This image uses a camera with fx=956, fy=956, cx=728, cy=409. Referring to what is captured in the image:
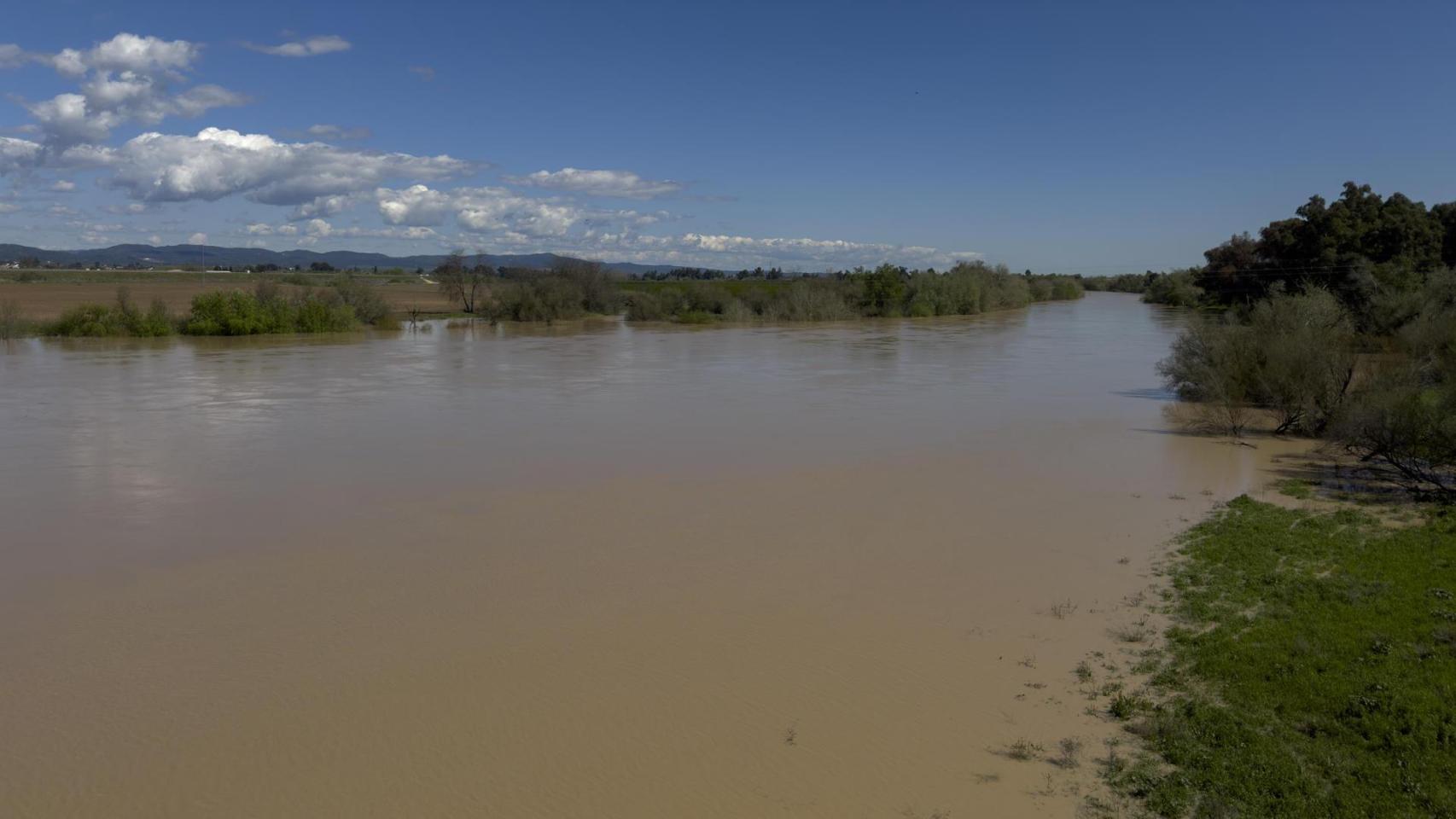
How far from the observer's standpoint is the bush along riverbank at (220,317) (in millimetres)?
40125

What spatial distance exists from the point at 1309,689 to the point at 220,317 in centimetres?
4424

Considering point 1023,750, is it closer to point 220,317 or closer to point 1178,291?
point 220,317

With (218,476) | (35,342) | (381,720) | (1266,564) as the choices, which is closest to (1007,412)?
(1266,564)

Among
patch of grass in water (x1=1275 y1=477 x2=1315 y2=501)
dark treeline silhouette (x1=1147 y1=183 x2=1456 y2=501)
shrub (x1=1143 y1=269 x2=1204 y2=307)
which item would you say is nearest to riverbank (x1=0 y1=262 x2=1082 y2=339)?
shrub (x1=1143 y1=269 x2=1204 y2=307)

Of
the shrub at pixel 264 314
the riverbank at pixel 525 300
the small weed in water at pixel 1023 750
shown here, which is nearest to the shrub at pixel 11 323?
the riverbank at pixel 525 300

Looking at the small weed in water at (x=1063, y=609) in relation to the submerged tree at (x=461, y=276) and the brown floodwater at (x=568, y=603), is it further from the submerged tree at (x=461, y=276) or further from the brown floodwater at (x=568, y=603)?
the submerged tree at (x=461, y=276)

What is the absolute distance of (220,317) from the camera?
4147cm

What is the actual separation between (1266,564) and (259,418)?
1800 centimetres

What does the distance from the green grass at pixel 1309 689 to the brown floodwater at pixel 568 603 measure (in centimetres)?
55

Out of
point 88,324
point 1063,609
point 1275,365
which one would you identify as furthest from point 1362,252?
point 88,324

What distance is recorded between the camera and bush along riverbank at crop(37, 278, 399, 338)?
40.1 m

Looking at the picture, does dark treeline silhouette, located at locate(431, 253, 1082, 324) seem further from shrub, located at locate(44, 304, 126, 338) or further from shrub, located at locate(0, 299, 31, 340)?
shrub, located at locate(0, 299, 31, 340)

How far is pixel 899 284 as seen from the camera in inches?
2517

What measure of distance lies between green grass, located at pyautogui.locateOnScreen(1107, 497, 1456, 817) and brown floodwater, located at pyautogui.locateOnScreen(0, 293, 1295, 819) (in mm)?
549
